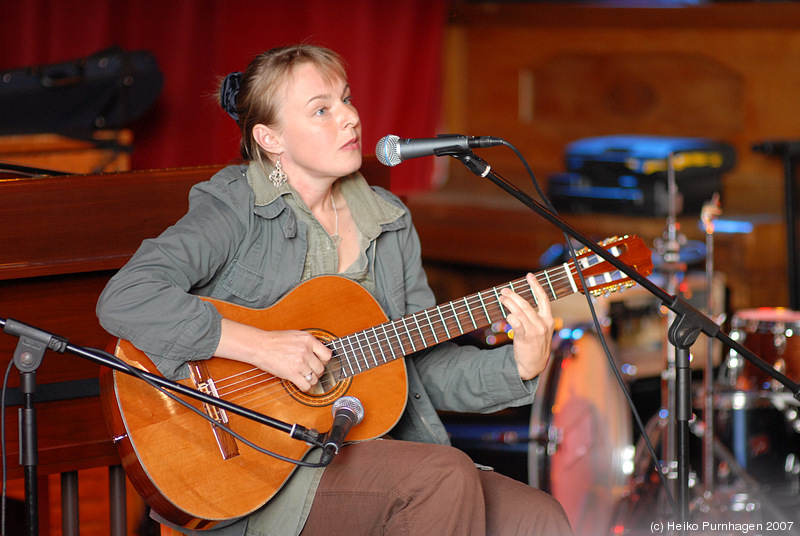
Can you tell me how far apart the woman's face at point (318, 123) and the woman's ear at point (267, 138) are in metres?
0.04

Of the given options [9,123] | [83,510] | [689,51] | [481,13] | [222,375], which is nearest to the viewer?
[222,375]

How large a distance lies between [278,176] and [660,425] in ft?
5.75

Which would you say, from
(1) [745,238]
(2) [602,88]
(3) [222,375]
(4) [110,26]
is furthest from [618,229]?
(3) [222,375]

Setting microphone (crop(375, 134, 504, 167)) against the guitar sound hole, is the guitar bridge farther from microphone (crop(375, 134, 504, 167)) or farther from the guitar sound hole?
microphone (crop(375, 134, 504, 167))

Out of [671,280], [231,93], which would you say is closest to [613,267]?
[231,93]

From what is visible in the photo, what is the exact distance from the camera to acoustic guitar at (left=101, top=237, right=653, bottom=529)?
5.52ft

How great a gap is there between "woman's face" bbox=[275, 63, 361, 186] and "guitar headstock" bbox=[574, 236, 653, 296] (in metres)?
0.51

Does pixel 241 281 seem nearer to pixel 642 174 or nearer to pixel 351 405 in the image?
pixel 351 405

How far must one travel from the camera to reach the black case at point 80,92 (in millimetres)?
3213

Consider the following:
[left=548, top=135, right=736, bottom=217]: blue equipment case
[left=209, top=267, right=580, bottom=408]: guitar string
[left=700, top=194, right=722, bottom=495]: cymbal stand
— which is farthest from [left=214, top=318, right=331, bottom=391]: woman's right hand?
[left=548, top=135, right=736, bottom=217]: blue equipment case

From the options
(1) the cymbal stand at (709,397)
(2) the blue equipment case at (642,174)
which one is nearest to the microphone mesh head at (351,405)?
(1) the cymbal stand at (709,397)

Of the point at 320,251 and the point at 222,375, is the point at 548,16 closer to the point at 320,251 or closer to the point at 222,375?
Answer: the point at 320,251

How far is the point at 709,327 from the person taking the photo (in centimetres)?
163

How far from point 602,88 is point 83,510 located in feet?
9.91
